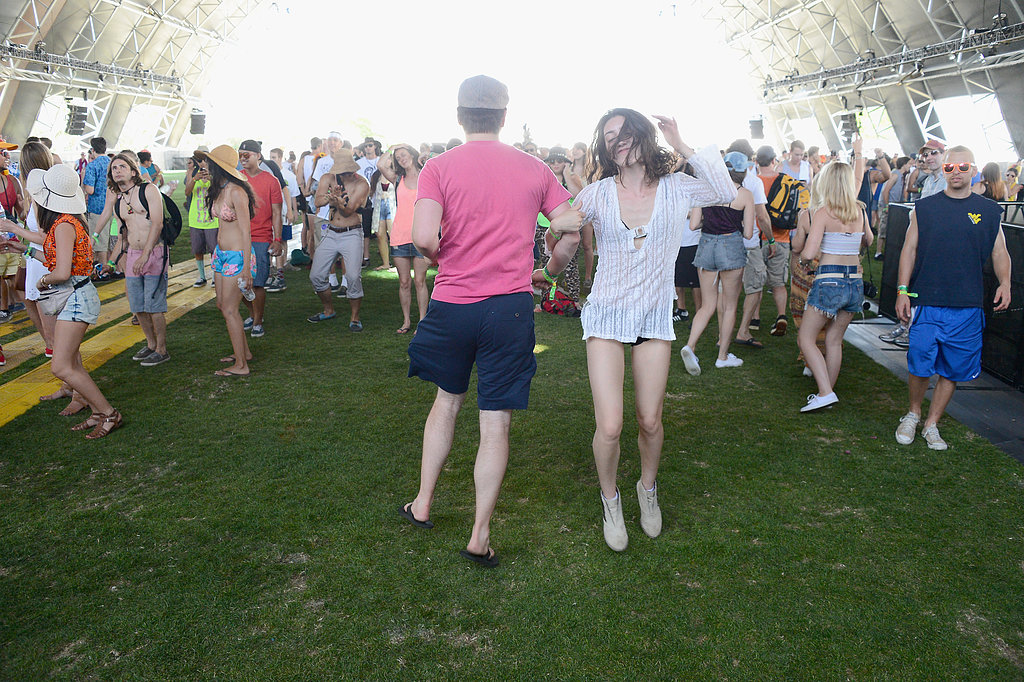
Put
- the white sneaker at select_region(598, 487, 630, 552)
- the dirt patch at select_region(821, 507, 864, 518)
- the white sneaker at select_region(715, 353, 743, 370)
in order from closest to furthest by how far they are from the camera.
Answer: the white sneaker at select_region(598, 487, 630, 552) < the dirt patch at select_region(821, 507, 864, 518) < the white sneaker at select_region(715, 353, 743, 370)

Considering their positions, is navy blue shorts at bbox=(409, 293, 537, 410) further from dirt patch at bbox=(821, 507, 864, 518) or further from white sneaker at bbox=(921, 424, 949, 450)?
white sneaker at bbox=(921, 424, 949, 450)

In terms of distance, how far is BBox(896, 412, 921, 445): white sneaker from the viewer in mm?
4453

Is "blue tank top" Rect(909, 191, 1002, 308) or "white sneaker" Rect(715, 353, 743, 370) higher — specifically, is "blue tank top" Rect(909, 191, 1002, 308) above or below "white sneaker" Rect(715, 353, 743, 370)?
above

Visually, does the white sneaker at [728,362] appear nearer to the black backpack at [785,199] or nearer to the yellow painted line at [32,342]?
→ the black backpack at [785,199]

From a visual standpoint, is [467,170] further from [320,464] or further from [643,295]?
[320,464]

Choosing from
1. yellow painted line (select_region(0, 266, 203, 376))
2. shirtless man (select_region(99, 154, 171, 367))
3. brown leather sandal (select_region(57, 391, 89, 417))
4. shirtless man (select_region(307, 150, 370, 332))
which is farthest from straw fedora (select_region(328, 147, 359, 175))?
brown leather sandal (select_region(57, 391, 89, 417))

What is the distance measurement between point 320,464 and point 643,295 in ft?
7.44

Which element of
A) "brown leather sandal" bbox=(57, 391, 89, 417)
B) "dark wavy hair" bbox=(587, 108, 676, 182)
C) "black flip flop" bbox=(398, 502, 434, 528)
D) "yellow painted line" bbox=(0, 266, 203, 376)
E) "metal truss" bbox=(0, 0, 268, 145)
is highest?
"metal truss" bbox=(0, 0, 268, 145)

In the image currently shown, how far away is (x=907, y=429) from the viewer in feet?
14.7

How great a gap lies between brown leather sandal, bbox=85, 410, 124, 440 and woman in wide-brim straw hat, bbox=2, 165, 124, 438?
0.6 inches

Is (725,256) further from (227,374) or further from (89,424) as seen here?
(89,424)

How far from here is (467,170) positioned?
2.76m

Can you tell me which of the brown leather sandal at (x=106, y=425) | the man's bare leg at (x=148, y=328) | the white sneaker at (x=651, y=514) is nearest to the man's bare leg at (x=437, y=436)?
the white sneaker at (x=651, y=514)

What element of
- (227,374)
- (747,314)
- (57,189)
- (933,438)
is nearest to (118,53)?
(227,374)
